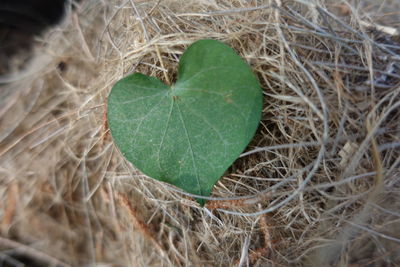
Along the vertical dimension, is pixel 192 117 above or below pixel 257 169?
above

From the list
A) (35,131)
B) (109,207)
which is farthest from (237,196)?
(35,131)

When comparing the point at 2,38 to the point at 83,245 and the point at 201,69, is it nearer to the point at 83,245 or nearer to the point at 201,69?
the point at 83,245

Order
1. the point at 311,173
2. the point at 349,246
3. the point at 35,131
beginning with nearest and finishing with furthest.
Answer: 1. the point at 311,173
2. the point at 349,246
3. the point at 35,131
